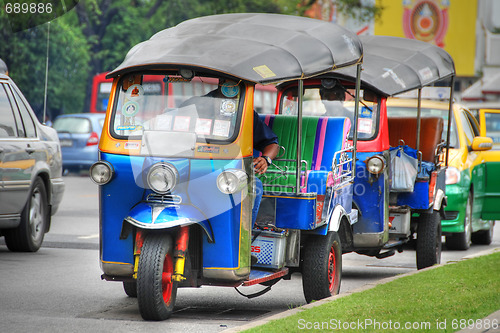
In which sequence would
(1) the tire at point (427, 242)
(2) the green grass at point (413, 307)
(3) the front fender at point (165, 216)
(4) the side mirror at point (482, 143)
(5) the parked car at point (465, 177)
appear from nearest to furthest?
(2) the green grass at point (413, 307) → (3) the front fender at point (165, 216) → (1) the tire at point (427, 242) → (4) the side mirror at point (482, 143) → (5) the parked car at point (465, 177)

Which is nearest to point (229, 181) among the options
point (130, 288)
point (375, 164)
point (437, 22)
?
point (130, 288)

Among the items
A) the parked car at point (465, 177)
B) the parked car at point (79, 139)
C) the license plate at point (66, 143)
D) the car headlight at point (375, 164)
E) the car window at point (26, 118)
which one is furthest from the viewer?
the license plate at point (66, 143)

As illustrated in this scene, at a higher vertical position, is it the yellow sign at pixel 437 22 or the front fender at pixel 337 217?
the yellow sign at pixel 437 22

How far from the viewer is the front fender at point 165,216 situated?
21.4 ft

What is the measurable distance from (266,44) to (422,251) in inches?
152

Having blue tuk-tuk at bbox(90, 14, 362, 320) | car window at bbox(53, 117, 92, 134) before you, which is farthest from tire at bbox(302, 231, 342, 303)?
car window at bbox(53, 117, 92, 134)

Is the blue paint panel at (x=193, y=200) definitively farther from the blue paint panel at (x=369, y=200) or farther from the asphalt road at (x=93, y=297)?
the blue paint panel at (x=369, y=200)

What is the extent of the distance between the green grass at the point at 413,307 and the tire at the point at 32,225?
14.0ft

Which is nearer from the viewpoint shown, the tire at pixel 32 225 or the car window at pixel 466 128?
the tire at pixel 32 225

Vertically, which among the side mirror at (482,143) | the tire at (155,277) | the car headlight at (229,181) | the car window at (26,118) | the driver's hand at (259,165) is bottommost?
the tire at (155,277)

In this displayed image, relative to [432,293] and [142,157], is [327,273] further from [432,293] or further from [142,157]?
[142,157]

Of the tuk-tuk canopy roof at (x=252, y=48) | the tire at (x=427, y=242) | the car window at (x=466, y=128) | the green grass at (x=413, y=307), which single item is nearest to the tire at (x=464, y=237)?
the car window at (x=466, y=128)

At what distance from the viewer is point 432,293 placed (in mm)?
7656

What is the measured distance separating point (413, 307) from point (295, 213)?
3.76 feet
